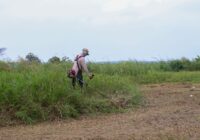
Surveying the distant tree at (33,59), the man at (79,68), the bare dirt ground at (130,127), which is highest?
the distant tree at (33,59)

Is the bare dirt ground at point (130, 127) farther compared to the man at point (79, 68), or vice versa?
the man at point (79, 68)

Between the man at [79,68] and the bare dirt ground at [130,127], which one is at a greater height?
the man at [79,68]

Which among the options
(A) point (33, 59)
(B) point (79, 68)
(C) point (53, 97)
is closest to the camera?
(C) point (53, 97)

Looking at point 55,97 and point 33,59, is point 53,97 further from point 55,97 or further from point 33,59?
point 33,59

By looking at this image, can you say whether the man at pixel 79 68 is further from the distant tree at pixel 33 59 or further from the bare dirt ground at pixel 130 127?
the distant tree at pixel 33 59

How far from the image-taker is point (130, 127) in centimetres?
1068

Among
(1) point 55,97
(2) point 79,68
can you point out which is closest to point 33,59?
(2) point 79,68

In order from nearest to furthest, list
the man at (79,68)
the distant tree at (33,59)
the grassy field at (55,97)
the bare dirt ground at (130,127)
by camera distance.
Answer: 1. the bare dirt ground at (130,127)
2. the grassy field at (55,97)
3. the man at (79,68)
4. the distant tree at (33,59)

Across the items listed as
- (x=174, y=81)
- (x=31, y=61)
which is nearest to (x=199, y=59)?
(x=174, y=81)

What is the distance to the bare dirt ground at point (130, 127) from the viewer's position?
31.4 ft

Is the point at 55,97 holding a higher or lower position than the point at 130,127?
higher

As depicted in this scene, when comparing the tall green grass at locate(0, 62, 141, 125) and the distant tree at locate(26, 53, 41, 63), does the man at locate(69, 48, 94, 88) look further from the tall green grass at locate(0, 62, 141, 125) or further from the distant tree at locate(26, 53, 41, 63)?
the distant tree at locate(26, 53, 41, 63)

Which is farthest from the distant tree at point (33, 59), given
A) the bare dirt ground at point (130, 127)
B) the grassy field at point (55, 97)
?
the bare dirt ground at point (130, 127)

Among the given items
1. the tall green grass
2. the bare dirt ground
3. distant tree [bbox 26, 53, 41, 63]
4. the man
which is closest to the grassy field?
the tall green grass
